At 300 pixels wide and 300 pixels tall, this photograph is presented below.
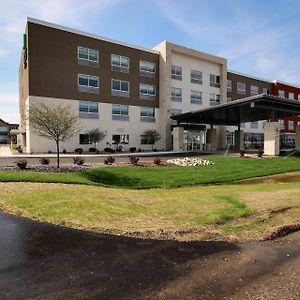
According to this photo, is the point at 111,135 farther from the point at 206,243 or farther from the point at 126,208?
the point at 206,243

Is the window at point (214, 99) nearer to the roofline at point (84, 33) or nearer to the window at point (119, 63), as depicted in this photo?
the roofline at point (84, 33)

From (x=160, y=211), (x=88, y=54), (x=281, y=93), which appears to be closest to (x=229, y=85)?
(x=281, y=93)

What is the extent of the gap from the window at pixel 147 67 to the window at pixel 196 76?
25.2ft

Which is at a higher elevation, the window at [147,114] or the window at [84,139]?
the window at [147,114]

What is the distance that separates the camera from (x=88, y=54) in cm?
3950

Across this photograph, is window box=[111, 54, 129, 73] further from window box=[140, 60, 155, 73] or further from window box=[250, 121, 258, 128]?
window box=[250, 121, 258, 128]

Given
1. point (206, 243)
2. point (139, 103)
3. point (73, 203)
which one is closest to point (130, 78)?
point (139, 103)

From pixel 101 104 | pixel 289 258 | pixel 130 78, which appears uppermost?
pixel 130 78

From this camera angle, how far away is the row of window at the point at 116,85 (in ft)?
128

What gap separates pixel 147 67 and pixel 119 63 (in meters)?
4.84

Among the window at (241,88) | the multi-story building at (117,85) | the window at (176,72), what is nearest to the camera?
the multi-story building at (117,85)

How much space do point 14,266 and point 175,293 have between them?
9.64 ft

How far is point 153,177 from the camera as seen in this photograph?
17.4 metres

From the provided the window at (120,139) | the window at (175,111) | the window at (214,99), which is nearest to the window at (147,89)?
the window at (175,111)
